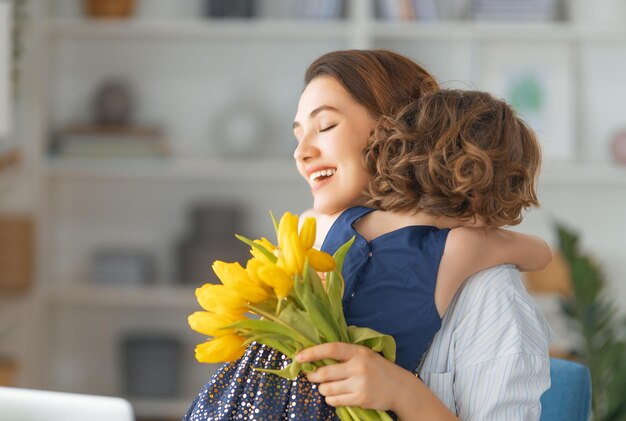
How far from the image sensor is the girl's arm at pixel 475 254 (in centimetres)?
117

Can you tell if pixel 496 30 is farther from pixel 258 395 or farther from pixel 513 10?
pixel 258 395

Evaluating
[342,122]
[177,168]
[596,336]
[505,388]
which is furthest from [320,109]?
[177,168]

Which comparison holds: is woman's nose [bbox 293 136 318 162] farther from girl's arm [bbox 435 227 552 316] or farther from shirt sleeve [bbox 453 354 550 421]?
shirt sleeve [bbox 453 354 550 421]

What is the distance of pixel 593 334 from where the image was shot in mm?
3150

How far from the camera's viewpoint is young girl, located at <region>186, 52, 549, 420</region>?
1.09 m

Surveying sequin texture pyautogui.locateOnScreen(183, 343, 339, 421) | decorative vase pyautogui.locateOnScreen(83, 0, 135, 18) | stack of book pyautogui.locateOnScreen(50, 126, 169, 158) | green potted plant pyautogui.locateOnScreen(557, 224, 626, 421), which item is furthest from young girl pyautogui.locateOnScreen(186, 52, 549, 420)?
decorative vase pyautogui.locateOnScreen(83, 0, 135, 18)

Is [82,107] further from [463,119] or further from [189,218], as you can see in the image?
[463,119]

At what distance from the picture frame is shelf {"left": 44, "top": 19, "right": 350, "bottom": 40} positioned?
2.17 ft

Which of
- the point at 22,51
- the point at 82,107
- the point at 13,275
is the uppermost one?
the point at 22,51

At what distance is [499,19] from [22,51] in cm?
→ 194

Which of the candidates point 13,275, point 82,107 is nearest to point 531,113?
point 82,107

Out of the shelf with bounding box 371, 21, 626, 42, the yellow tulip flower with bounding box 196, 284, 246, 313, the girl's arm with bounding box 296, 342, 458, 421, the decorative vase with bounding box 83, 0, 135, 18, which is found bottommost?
the girl's arm with bounding box 296, 342, 458, 421

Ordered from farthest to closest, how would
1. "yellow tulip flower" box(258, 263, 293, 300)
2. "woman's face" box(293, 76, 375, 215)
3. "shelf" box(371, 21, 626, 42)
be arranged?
"shelf" box(371, 21, 626, 42)
"woman's face" box(293, 76, 375, 215)
"yellow tulip flower" box(258, 263, 293, 300)

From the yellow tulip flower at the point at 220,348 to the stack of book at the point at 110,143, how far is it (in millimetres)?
3156
